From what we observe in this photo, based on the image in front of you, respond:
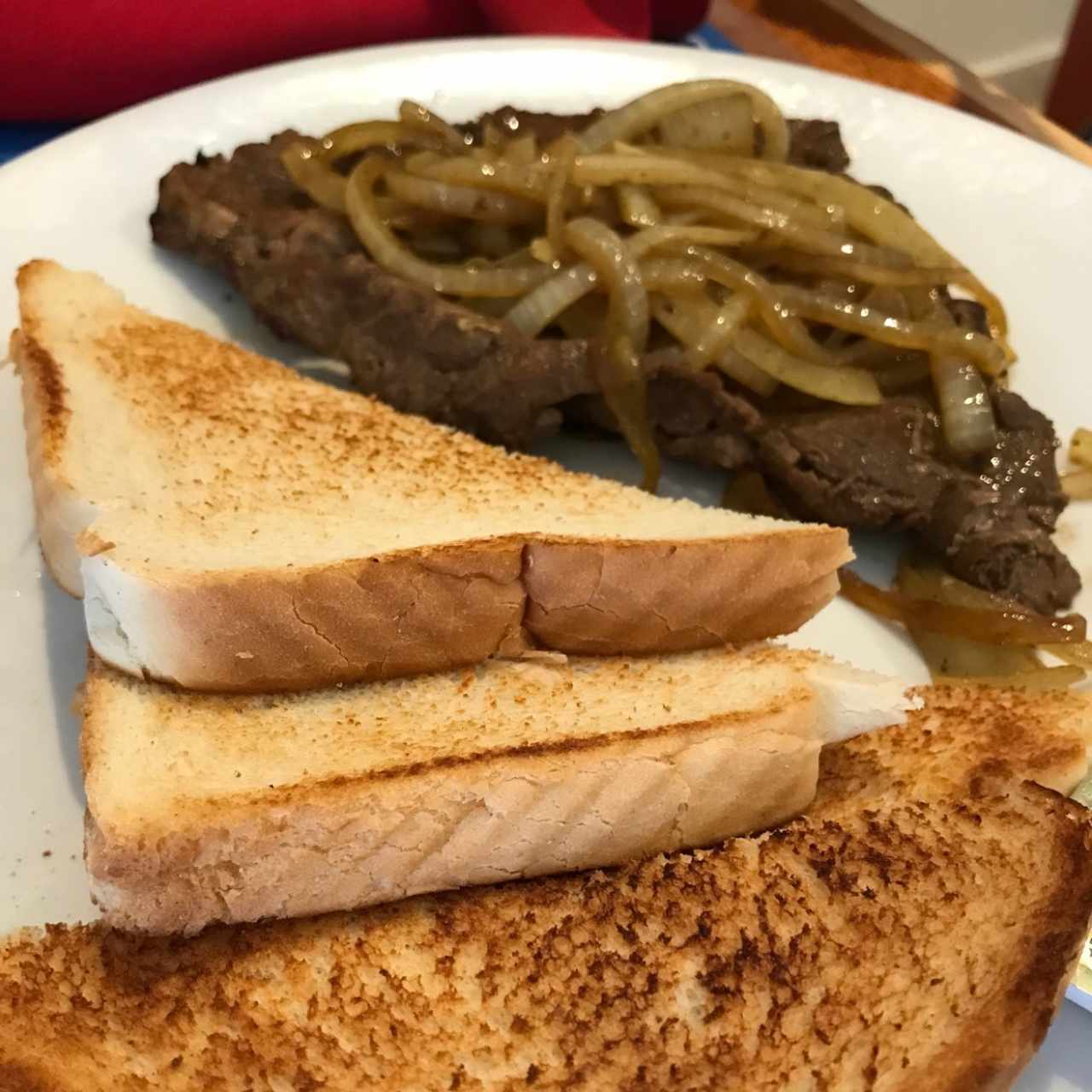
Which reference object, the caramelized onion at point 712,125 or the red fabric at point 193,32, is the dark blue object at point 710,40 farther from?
the caramelized onion at point 712,125

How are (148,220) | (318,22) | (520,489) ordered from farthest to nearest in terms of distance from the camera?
(318,22)
(148,220)
(520,489)

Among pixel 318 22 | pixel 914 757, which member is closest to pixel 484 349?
pixel 914 757

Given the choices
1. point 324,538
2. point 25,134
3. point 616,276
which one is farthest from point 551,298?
point 25,134

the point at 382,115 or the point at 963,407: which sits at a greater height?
the point at 382,115

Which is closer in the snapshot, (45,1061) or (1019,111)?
(45,1061)

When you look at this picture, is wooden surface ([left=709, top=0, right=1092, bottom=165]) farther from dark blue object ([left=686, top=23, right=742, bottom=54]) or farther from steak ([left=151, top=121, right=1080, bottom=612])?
steak ([left=151, top=121, right=1080, bottom=612])

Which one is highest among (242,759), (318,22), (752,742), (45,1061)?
(318,22)

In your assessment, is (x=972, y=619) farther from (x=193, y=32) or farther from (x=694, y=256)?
(x=193, y=32)

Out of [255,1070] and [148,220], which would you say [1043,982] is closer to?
[255,1070]
